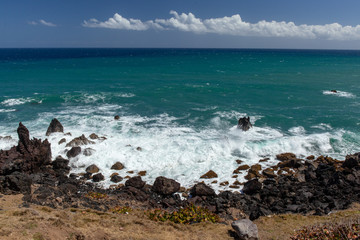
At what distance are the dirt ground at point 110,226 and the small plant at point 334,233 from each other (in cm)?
158

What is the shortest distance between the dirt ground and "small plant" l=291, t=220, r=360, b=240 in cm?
158

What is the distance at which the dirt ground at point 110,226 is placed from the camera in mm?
11602

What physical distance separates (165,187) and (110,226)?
7.18 m

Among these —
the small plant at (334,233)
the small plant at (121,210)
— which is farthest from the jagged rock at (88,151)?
the small plant at (334,233)

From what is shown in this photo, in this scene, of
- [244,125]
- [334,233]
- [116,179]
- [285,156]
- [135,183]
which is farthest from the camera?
[244,125]

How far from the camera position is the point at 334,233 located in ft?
37.2

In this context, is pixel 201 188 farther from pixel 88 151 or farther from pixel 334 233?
pixel 88 151

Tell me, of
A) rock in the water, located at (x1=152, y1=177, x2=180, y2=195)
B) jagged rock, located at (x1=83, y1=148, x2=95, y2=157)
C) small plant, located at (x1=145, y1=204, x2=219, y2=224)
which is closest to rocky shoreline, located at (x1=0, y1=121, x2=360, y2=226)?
rock in the water, located at (x1=152, y1=177, x2=180, y2=195)

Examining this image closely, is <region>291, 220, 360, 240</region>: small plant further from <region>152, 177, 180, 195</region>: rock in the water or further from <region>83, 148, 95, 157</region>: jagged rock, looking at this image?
<region>83, 148, 95, 157</region>: jagged rock

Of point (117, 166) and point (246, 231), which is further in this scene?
point (117, 166)

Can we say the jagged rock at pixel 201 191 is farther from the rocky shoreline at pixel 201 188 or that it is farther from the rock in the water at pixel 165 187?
the rock in the water at pixel 165 187

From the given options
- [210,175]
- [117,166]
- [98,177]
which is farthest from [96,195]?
[210,175]

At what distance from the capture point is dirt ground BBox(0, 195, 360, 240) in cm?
1160

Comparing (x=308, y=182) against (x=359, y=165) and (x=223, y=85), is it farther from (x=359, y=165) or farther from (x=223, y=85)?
(x=223, y=85)
